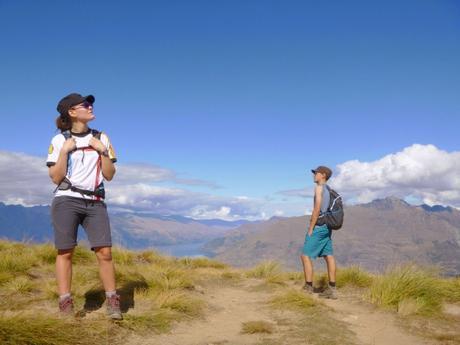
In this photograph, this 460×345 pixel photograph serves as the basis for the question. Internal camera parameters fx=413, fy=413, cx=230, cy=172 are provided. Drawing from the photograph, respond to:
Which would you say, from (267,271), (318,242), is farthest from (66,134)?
(267,271)

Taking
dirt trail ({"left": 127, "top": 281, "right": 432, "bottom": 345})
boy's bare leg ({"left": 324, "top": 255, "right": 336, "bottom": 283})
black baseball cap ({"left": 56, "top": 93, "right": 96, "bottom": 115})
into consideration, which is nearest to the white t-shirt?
black baseball cap ({"left": 56, "top": 93, "right": 96, "bottom": 115})

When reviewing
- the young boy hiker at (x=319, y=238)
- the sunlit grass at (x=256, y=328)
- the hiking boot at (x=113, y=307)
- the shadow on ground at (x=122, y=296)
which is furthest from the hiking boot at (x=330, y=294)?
the hiking boot at (x=113, y=307)

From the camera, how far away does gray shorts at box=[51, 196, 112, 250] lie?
201 inches

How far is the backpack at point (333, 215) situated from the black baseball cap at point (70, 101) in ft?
17.0

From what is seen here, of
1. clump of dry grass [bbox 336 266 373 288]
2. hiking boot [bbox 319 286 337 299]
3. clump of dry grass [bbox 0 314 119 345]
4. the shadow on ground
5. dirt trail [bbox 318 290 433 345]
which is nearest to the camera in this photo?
clump of dry grass [bbox 0 314 119 345]

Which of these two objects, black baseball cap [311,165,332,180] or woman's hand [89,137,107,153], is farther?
black baseball cap [311,165,332,180]

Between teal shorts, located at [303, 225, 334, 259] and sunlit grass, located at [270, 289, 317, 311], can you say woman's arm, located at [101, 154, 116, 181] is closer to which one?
sunlit grass, located at [270, 289, 317, 311]

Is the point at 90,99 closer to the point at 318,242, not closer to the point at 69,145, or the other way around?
the point at 69,145

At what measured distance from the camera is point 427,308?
7340 millimetres

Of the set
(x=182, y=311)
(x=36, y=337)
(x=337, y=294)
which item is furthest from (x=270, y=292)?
(x=36, y=337)

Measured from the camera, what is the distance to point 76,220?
5.18 meters

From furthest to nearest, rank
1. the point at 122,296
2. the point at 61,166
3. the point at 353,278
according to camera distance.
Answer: the point at 353,278 → the point at 122,296 → the point at 61,166

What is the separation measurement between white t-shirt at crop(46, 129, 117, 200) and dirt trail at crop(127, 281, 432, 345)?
6.53 feet

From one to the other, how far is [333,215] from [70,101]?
18.0 feet
